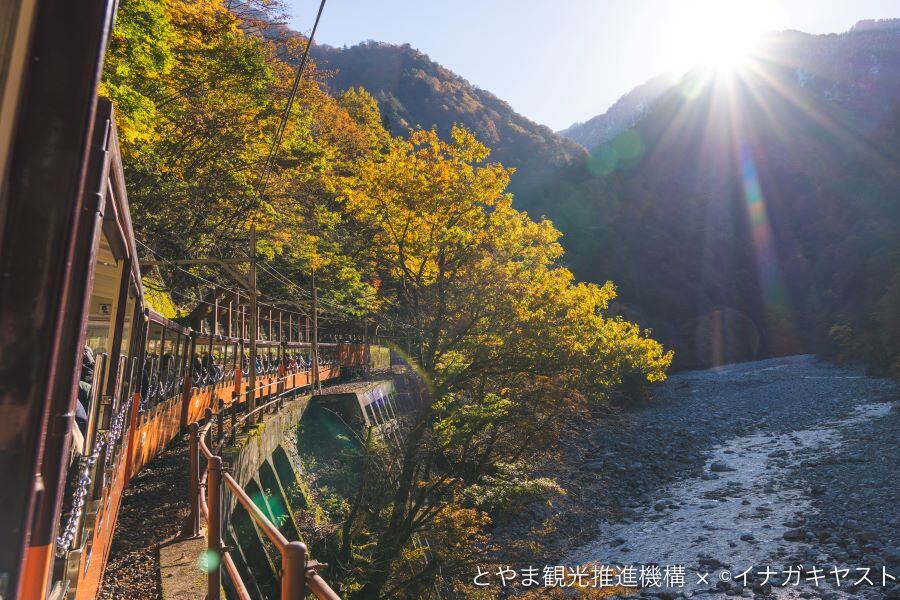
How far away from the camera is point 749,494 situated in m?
17.8

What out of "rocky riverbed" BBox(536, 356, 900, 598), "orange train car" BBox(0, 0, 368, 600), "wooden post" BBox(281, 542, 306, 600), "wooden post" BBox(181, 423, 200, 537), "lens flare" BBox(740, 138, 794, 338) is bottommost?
"rocky riverbed" BBox(536, 356, 900, 598)

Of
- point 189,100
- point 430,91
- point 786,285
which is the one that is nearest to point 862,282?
point 786,285

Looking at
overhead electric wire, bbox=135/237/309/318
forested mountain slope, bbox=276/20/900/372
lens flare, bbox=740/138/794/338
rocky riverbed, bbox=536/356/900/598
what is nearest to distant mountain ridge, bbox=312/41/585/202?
forested mountain slope, bbox=276/20/900/372

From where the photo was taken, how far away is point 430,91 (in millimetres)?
115562

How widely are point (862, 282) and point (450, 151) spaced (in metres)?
69.2

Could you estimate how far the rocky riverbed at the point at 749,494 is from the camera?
12219 millimetres

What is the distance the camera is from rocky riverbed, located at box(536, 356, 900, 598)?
1222 centimetres

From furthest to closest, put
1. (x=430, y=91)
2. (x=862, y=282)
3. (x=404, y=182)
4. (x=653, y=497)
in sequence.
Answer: (x=430, y=91) → (x=862, y=282) → (x=653, y=497) → (x=404, y=182)

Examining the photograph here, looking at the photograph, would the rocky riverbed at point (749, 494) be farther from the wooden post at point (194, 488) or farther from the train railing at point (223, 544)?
the train railing at point (223, 544)

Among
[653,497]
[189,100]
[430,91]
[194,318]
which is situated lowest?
[653,497]

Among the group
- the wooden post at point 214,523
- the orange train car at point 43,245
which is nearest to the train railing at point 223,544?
the wooden post at point 214,523

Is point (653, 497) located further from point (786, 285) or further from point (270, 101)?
point (786, 285)

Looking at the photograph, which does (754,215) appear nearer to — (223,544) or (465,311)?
A: (465,311)

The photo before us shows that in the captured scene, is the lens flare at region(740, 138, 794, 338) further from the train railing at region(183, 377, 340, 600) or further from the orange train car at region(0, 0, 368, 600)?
the orange train car at region(0, 0, 368, 600)
